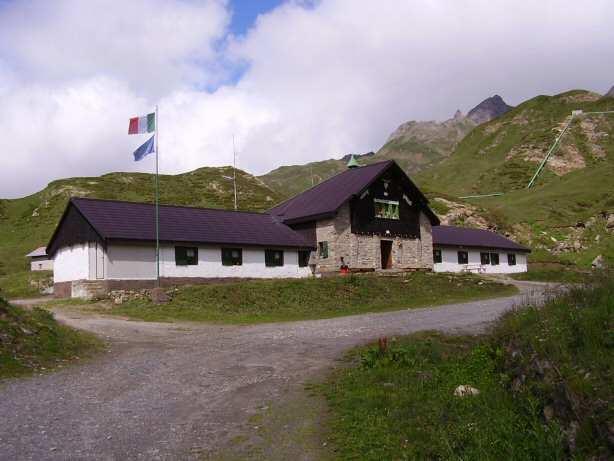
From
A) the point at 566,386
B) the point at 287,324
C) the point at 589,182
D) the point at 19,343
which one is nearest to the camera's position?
the point at 566,386

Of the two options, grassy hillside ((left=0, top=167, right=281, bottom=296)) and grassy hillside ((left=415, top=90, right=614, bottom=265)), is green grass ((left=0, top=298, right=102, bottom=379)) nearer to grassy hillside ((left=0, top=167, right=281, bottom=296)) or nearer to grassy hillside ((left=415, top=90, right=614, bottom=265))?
grassy hillside ((left=415, top=90, right=614, bottom=265))

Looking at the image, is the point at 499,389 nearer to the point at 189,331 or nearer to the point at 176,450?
the point at 176,450

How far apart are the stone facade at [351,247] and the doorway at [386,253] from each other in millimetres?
225

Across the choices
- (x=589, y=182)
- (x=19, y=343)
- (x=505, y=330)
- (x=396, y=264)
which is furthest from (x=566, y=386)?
(x=589, y=182)

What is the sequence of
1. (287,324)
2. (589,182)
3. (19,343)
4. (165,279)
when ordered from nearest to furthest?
(19,343)
(287,324)
(165,279)
(589,182)

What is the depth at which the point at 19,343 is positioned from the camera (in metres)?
12.9

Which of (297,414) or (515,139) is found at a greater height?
(515,139)

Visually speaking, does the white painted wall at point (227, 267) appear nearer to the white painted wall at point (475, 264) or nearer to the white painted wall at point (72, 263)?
the white painted wall at point (72, 263)

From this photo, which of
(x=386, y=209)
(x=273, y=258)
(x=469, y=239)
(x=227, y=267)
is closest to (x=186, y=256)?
(x=227, y=267)

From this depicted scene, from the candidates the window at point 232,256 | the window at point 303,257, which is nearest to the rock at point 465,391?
the window at point 232,256

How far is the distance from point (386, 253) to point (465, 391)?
31.9 metres

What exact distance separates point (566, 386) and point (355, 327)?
13.1 metres

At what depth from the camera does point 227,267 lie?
3366 cm

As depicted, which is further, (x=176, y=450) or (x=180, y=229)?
(x=180, y=229)
